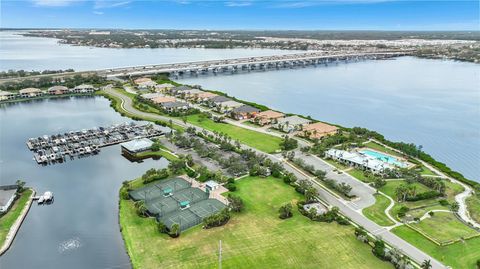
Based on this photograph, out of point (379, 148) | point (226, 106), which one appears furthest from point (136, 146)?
point (379, 148)

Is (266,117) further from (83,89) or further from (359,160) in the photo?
(83,89)

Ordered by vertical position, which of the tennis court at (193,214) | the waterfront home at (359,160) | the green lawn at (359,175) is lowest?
the green lawn at (359,175)

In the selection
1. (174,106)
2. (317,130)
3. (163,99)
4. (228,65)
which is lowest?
(317,130)

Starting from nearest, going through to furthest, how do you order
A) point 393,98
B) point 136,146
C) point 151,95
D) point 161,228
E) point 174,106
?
point 161,228, point 136,146, point 174,106, point 151,95, point 393,98

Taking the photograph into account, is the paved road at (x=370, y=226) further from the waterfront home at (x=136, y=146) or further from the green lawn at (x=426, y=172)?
the waterfront home at (x=136, y=146)

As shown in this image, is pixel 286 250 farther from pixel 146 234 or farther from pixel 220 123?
pixel 220 123

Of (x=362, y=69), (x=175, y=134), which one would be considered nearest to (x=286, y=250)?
(x=175, y=134)

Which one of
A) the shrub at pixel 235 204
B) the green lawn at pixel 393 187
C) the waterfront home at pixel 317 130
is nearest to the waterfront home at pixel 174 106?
the waterfront home at pixel 317 130
